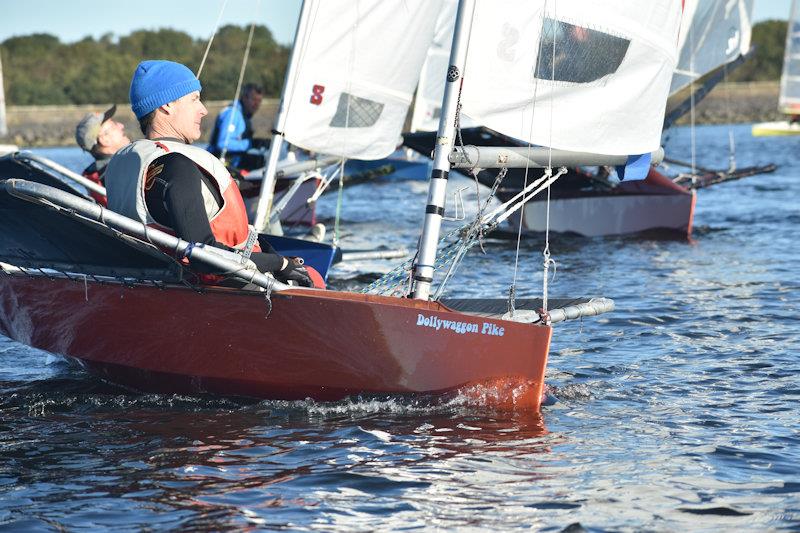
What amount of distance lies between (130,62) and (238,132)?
84.7 m

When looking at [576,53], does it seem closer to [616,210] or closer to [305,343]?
[305,343]

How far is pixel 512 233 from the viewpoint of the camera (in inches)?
612

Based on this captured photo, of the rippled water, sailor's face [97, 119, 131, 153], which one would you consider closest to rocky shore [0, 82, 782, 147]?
sailor's face [97, 119, 131, 153]

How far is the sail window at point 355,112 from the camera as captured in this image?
33.9 ft

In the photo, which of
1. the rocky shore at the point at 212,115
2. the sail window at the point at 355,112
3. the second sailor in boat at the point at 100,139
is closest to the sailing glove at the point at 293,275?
the second sailor in boat at the point at 100,139

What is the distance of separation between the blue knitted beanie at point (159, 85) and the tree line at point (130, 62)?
235 ft

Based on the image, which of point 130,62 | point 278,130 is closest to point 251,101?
point 278,130

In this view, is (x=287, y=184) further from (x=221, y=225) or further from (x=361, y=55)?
(x=221, y=225)

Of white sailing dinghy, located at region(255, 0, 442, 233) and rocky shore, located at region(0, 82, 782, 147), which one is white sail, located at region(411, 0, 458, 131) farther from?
rocky shore, located at region(0, 82, 782, 147)

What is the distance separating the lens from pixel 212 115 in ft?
251

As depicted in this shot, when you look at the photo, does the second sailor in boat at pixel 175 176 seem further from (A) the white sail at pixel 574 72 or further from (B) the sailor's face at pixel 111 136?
(B) the sailor's face at pixel 111 136

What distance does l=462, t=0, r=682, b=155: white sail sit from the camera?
612 centimetres

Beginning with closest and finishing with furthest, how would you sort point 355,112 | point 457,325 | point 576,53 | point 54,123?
point 457,325
point 576,53
point 355,112
point 54,123

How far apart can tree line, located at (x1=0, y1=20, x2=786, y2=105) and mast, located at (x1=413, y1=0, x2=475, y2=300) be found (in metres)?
71.2
